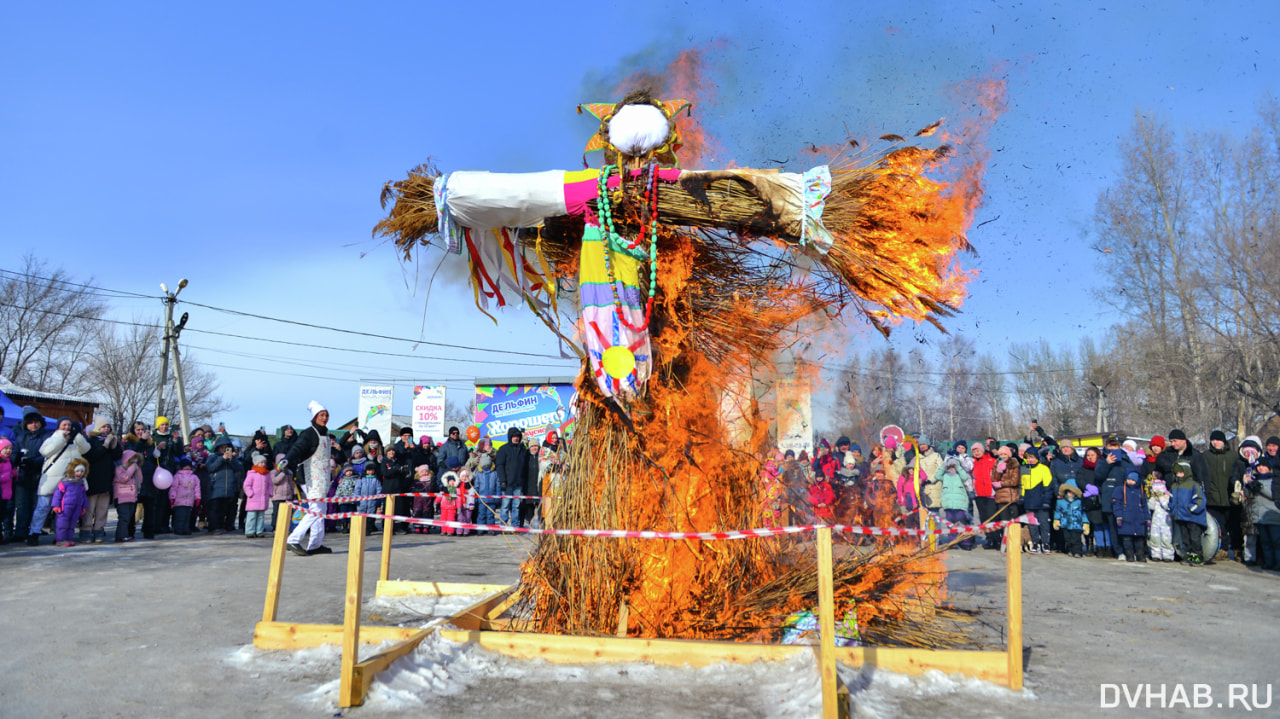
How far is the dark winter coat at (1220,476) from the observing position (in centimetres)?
1051

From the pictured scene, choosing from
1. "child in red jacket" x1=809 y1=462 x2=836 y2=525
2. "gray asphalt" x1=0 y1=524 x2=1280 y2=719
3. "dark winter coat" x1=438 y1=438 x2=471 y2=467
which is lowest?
"gray asphalt" x1=0 y1=524 x2=1280 y2=719

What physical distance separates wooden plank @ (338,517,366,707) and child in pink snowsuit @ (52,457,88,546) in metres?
8.14

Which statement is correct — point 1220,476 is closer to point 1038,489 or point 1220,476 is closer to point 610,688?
point 1038,489

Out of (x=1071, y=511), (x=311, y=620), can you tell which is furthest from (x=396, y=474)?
(x=1071, y=511)

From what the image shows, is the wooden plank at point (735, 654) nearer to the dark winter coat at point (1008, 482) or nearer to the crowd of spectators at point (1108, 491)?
the crowd of spectators at point (1108, 491)

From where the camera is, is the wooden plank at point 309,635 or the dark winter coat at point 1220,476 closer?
the wooden plank at point 309,635

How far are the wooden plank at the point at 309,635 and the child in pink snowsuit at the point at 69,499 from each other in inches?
Result: 282

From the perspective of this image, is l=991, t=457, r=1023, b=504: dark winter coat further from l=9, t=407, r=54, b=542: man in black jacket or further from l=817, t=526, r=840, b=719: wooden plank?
l=9, t=407, r=54, b=542: man in black jacket

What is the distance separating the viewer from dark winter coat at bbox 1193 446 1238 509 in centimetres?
1051

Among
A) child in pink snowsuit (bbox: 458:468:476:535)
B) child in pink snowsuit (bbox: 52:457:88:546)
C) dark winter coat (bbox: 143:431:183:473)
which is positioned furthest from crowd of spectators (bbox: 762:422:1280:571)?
dark winter coat (bbox: 143:431:183:473)

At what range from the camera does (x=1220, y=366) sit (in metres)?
23.6

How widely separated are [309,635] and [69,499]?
7576mm

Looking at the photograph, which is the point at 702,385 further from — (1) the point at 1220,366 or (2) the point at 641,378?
(1) the point at 1220,366

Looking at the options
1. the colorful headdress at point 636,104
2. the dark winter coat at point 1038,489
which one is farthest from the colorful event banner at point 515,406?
the colorful headdress at point 636,104
